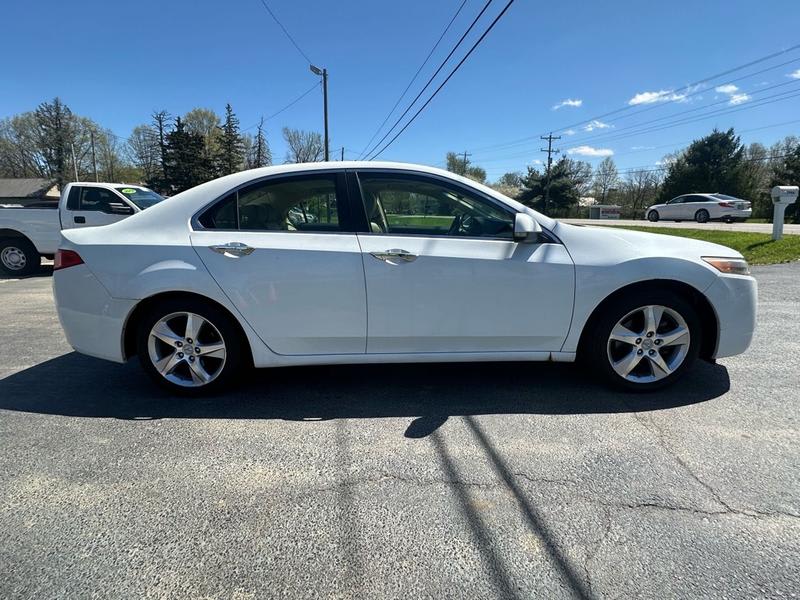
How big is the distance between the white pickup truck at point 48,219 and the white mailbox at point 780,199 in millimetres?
13921

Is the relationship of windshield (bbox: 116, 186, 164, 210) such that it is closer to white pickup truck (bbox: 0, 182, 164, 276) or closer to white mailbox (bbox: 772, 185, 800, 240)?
white pickup truck (bbox: 0, 182, 164, 276)

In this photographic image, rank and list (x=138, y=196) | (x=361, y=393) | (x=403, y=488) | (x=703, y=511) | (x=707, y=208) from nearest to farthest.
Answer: (x=703, y=511) → (x=403, y=488) → (x=361, y=393) → (x=138, y=196) → (x=707, y=208)

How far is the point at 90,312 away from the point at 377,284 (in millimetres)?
2003

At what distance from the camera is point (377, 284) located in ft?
10.3

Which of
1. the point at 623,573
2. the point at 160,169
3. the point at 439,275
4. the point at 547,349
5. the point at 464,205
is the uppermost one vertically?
the point at 160,169

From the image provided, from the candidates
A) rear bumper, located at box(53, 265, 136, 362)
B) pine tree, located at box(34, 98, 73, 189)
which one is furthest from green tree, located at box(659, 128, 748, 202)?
pine tree, located at box(34, 98, 73, 189)

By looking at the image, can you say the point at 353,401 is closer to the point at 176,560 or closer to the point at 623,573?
the point at 176,560

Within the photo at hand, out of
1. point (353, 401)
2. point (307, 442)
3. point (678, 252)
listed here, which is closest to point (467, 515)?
point (307, 442)

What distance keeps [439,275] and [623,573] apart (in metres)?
1.90

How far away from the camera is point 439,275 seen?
3.15 m

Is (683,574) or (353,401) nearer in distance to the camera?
(683,574)

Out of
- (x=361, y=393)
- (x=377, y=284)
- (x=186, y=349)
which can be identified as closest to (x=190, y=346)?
(x=186, y=349)

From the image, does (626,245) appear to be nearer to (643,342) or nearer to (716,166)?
(643,342)

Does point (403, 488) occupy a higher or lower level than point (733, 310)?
lower
